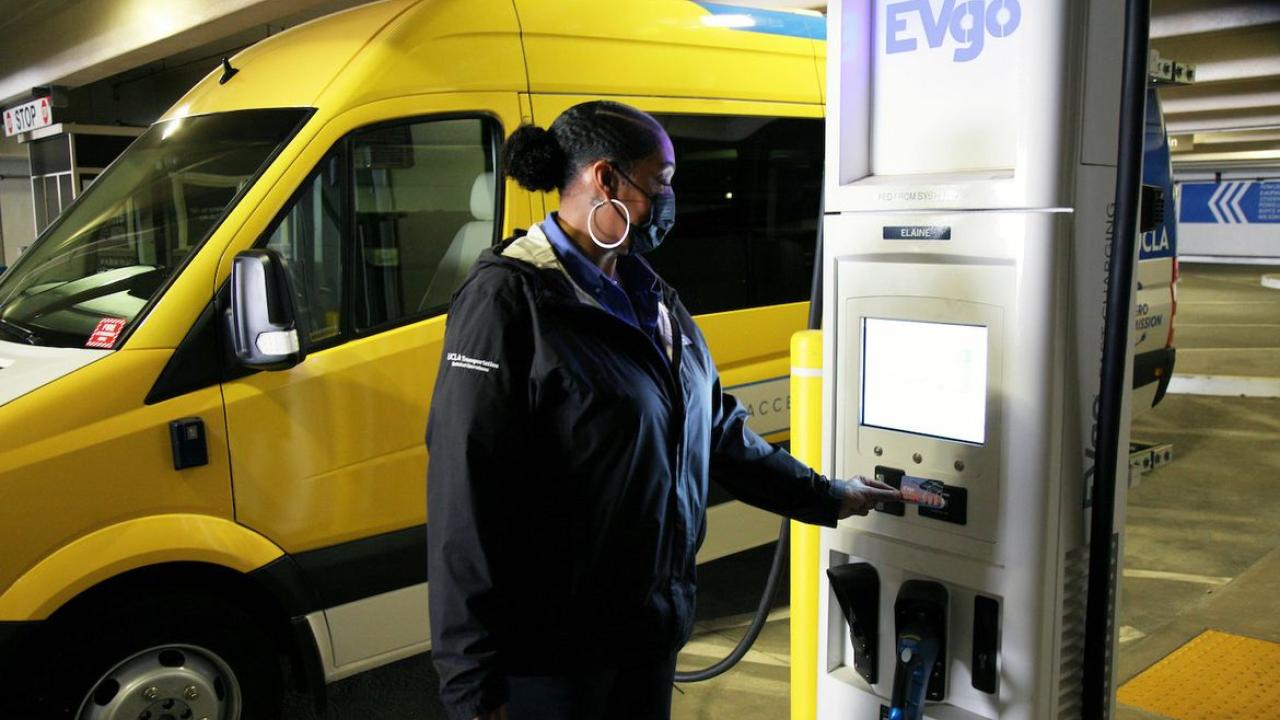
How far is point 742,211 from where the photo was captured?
4.65 m

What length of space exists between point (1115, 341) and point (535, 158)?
119cm

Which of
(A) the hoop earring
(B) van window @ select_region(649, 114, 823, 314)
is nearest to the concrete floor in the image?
(B) van window @ select_region(649, 114, 823, 314)

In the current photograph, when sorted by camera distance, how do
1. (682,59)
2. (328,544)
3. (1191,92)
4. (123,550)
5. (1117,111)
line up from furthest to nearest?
(1191,92)
(682,59)
(328,544)
(123,550)
(1117,111)

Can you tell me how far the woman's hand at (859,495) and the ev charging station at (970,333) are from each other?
7 cm

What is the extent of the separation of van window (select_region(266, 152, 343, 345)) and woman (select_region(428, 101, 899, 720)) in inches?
58.8

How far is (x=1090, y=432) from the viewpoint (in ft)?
7.26

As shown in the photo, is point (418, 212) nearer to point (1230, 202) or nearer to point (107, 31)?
point (107, 31)

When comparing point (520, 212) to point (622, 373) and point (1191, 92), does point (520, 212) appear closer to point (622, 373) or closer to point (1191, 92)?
point (622, 373)

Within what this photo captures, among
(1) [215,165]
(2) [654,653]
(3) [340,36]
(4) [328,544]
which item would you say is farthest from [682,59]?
(2) [654,653]

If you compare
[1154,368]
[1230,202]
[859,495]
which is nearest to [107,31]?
[1154,368]

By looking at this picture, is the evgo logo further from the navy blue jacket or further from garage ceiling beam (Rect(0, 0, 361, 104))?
garage ceiling beam (Rect(0, 0, 361, 104))

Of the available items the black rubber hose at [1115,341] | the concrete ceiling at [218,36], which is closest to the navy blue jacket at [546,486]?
the black rubber hose at [1115,341]

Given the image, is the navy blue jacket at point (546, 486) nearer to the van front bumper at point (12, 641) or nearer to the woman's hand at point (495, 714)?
the woman's hand at point (495, 714)

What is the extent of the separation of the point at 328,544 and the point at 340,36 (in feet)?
5.67
